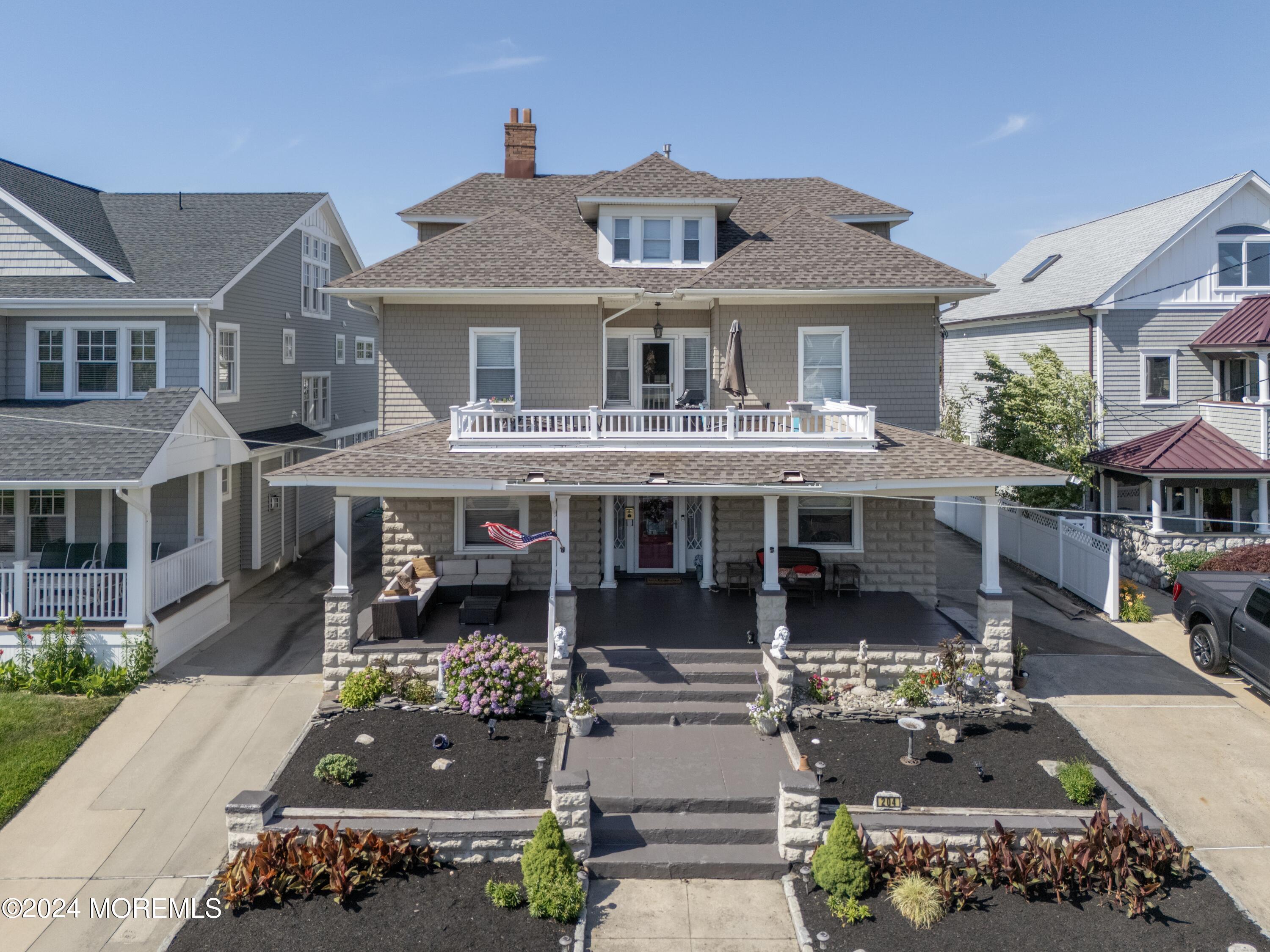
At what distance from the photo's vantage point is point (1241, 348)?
2181cm

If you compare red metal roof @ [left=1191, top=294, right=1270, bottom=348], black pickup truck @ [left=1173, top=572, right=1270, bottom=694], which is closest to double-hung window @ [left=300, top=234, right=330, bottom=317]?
black pickup truck @ [left=1173, top=572, right=1270, bottom=694]

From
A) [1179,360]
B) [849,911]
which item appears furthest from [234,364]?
[1179,360]

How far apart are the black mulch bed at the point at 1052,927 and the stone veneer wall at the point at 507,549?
9259mm

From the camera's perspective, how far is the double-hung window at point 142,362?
18.7 metres

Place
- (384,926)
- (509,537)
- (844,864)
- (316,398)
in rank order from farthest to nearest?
(316,398), (509,537), (844,864), (384,926)

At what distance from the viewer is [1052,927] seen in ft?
27.4

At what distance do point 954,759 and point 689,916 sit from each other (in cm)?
455

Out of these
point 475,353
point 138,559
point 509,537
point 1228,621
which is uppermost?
point 475,353

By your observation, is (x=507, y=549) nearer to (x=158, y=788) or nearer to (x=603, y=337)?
(x=603, y=337)

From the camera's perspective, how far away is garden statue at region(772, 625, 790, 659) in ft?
41.1

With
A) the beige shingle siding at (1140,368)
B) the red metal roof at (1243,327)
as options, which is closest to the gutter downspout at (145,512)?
the beige shingle siding at (1140,368)

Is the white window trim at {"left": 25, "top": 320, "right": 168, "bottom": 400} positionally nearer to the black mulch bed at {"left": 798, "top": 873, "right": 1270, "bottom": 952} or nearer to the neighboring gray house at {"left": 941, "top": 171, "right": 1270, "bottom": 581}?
the black mulch bed at {"left": 798, "top": 873, "right": 1270, "bottom": 952}

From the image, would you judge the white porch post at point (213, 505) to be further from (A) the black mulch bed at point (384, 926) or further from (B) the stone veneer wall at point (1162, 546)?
(B) the stone veneer wall at point (1162, 546)

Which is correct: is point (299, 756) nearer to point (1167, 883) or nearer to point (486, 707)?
point (486, 707)
